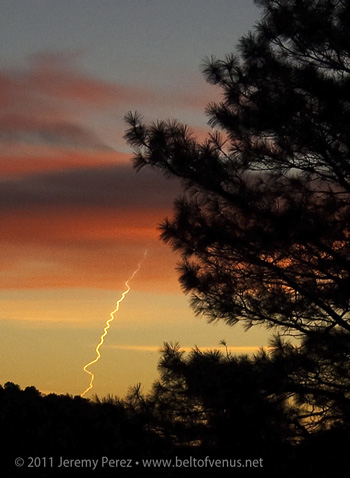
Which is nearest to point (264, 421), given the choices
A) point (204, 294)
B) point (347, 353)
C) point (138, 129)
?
point (347, 353)

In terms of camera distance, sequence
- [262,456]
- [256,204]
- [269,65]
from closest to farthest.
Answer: [262,456], [256,204], [269,65]

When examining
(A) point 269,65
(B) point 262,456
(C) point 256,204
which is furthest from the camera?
(A) point 269,65

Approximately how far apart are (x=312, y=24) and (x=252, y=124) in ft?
6.00

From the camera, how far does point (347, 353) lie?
9.96 metres

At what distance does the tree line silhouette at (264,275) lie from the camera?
994 cm

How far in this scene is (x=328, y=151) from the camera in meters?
10.6

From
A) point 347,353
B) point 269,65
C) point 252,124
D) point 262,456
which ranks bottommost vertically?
point 262,456

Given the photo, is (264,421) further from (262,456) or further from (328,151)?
(328,151)

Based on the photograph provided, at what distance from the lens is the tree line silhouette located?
9.94m

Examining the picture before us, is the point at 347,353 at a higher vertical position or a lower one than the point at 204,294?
lower

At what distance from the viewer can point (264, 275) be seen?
420 inches

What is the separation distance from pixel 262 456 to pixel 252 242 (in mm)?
3034

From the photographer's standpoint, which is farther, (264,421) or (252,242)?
(252,242)

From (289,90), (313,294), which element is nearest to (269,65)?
(289,90)
